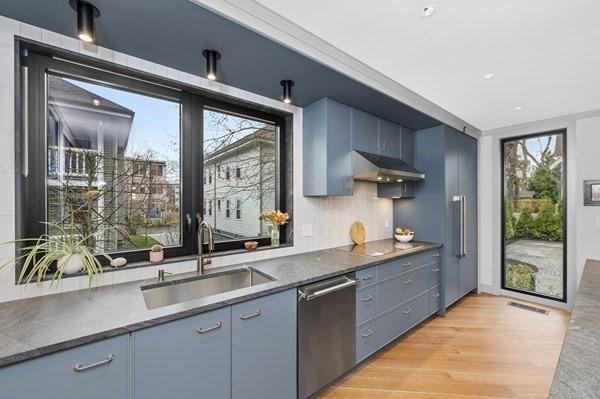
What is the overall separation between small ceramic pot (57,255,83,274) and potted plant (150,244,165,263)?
0.38 m

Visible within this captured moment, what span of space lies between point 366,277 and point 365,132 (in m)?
1.49

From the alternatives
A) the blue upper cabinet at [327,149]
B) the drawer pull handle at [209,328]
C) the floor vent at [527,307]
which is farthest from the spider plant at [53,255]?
the floor vent at [527,307]

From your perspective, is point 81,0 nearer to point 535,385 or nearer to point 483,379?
point 483,379

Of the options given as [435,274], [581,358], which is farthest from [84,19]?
[435,274]

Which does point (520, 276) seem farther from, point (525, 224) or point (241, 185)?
point (241, 185)

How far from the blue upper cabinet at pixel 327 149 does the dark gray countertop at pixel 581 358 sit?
5.50 ft

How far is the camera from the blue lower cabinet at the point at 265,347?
1.41 meters

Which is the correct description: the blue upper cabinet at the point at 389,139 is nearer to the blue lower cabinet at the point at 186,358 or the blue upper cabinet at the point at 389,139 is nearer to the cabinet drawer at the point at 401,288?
the cabinet drawer at the point at 401,288

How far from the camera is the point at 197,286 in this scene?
5.81ft

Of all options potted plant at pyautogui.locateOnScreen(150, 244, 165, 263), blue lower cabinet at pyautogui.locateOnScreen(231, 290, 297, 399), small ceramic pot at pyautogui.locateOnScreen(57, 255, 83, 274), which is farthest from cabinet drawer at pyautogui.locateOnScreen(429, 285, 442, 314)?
small ceramic pot at pyautogui.locateOnScreen(57, 255, 83, 274)

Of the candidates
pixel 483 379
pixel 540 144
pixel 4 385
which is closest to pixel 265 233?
pixel 4 385

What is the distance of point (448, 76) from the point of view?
2.28 m

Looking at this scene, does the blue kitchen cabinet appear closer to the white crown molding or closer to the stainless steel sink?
the white crown molding

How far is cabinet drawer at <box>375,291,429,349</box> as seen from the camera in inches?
91.0
